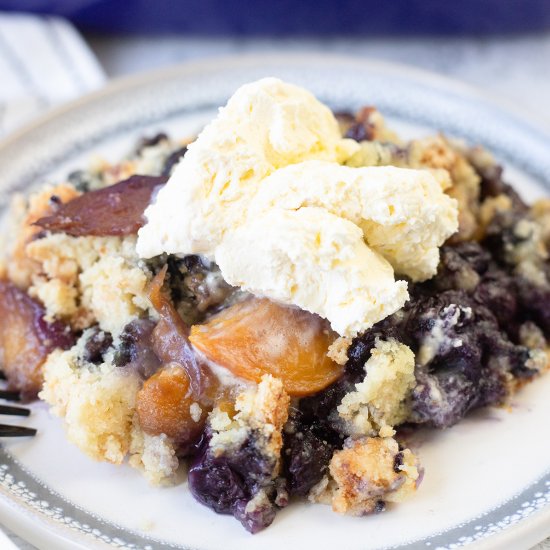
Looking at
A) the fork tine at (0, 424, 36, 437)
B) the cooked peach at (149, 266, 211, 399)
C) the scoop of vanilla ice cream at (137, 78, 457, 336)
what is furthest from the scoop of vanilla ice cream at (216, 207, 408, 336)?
the fork tine at (0, 424, 36, 437)

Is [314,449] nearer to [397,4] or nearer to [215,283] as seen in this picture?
[215,283]

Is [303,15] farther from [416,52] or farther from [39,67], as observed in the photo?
[39,67]

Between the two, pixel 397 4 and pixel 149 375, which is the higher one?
pixel 397 4

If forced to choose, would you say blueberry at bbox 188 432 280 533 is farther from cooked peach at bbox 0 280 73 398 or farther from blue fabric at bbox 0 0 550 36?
blue fabric at bbox 0 0 550 36

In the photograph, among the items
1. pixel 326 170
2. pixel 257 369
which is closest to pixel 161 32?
pixel 326 170

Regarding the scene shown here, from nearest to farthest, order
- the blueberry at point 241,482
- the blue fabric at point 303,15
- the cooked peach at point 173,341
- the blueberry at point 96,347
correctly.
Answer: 1. the blueberry at point 241,482
2. the cooked peach at point 173,341
3. the blueberry at point 96,347
4. the blue fabric at point 303,15

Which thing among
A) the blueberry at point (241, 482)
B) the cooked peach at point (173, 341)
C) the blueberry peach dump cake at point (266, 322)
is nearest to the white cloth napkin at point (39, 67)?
the blueberry peach dump cake at point (266, 322)

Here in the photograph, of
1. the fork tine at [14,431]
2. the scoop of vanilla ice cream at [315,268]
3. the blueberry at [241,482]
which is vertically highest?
the scoop of vanilla ice cream at [315,268]

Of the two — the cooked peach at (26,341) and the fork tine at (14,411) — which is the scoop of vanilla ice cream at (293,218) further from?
the fork tine at (14,411)
